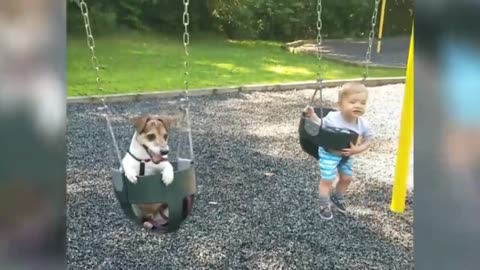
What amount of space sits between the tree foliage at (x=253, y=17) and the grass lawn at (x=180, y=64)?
126mm

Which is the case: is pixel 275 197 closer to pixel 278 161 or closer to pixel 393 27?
pixel 278 161


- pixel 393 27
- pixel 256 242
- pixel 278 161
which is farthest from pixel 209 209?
pixel 393 27

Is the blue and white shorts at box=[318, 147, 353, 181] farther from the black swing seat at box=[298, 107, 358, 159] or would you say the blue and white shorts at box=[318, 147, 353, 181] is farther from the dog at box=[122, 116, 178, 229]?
the dog at box=[122, 116, 178, 229]

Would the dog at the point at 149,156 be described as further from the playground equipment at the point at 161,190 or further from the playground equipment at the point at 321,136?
Answer: the playground equipment at the point at 321,136

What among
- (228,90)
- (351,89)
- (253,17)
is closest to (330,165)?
(351,89)

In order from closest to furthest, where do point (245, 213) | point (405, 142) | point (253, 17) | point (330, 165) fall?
point (330, 165) → point (405, 142) → point (245, 213) → point (253, 17)

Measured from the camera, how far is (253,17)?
5.39 meters

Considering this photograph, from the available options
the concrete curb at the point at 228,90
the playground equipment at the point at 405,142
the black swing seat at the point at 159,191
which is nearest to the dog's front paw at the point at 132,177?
the black swing seat at the point at 159,191

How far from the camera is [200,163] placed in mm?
3057

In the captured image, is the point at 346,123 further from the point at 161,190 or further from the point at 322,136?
the point at 161,190

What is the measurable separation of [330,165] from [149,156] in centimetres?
48

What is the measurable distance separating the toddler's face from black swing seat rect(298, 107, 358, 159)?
0.15ft

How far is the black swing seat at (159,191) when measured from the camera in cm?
136
